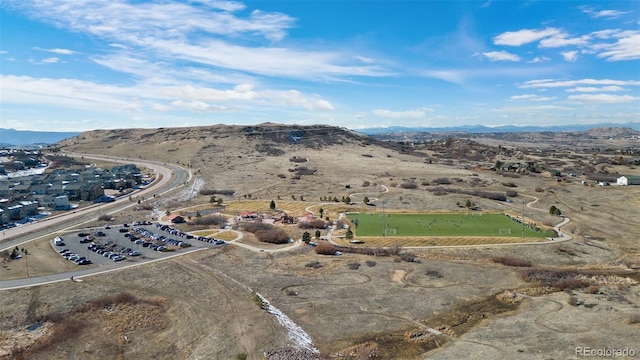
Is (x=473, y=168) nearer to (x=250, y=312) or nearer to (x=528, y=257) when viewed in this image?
(x=528, y=257)

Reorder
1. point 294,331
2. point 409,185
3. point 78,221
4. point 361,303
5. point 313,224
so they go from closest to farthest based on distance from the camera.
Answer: point 294,331 → point 361,303 → point 313,224 → point 78,221 → point 409,185

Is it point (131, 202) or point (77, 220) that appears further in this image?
point (131, 202)

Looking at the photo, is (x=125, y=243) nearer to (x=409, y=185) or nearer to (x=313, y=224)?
(x=313, y=224)

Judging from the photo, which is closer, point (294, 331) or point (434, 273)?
point (294, 331)

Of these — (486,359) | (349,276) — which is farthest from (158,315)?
(486,359)

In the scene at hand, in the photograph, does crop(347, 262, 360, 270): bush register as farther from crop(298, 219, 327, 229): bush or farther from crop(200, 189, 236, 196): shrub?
crop(200, 189, 236, 196): shrub

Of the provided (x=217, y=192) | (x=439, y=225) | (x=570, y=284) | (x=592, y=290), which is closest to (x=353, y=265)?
(x=570, y=284)

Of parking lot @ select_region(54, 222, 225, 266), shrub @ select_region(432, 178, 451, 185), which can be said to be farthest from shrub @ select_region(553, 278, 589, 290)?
shrub @ select_region(432, 178, 451, 185)
